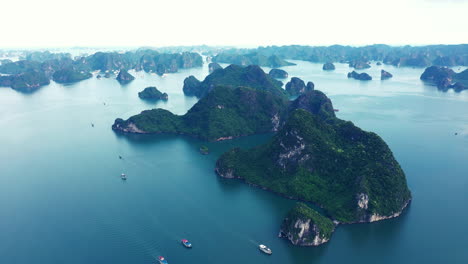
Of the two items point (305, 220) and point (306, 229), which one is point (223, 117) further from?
point (306, 229)

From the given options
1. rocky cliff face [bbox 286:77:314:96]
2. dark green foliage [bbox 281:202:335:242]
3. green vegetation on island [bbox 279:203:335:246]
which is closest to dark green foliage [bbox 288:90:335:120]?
rocky cliff face [bbox 286:77:314:96]

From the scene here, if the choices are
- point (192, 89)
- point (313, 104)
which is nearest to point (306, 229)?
point (313, 104)

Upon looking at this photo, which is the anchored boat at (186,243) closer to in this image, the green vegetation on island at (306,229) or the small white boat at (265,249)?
the small white boat at (265,249)

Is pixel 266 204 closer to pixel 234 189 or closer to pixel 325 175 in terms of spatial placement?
pixel 234 189

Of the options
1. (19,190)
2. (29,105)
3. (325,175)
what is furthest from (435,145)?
(29,105)

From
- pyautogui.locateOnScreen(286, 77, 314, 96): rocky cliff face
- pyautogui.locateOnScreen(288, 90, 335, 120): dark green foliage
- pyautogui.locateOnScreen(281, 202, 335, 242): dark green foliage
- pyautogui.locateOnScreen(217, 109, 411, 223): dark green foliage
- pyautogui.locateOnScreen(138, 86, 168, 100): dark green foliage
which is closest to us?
pyautogui.locateOnScreen(281, 202, 335, 242): dark green foliage

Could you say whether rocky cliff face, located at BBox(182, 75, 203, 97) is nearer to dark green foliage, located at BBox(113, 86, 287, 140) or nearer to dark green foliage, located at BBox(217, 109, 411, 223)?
dark green foliage, located at BBox(113, 86, 287, 140)
